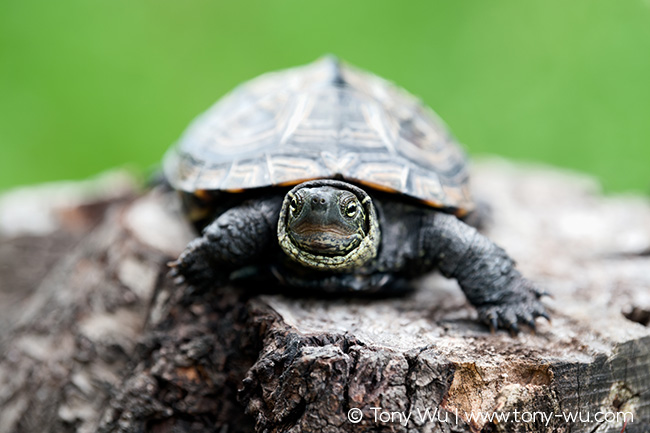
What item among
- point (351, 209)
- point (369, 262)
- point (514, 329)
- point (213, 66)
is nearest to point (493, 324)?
point (514, 329)

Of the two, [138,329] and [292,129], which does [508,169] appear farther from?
[138,329]

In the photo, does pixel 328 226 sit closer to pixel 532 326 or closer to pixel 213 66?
pixel 532 326

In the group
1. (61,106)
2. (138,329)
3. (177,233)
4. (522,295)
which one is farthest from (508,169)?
(61,106)

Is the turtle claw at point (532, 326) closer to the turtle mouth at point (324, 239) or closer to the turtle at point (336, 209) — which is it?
the turtle at point (336, 209)

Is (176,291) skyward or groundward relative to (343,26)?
groundward

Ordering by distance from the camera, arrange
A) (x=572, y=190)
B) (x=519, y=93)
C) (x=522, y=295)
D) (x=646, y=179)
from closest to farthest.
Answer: (x=522, y=295), (x=572, y=190), (x=646, y=179), (x=519, y=93)

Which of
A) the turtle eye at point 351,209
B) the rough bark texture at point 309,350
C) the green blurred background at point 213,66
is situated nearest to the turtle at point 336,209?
the turtle eye at point 351,209

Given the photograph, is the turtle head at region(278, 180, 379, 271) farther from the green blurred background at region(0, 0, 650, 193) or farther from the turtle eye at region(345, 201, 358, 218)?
the green blurred background at region(0, 0, 650, 193)
